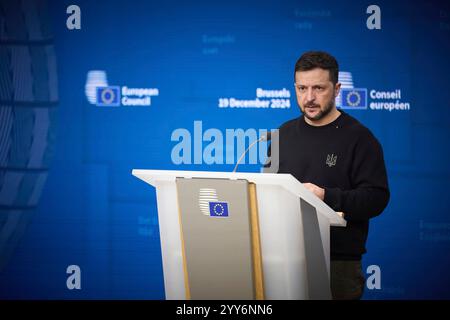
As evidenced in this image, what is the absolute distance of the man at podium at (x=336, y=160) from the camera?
8.22 ft

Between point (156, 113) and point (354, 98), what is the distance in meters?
1.35

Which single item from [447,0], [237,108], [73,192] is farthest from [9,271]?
[447,0]

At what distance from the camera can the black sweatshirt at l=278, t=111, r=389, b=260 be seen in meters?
2.44

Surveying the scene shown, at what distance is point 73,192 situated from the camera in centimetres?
444

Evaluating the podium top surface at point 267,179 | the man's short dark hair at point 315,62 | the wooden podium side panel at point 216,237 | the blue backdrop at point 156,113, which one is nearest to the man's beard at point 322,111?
the man's short dark hair at point 315,62

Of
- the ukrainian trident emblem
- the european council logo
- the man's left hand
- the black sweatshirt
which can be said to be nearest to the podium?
the man's left hand

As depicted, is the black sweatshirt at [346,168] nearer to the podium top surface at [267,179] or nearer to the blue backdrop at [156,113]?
the podium top surface at [267,179]

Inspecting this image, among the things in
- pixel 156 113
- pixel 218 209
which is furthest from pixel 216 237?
pixel 156 113

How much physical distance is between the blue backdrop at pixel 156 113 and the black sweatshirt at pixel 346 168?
5.47 ft

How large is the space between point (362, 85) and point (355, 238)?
6.54 ft

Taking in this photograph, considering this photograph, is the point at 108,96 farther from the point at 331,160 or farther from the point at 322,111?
the point at 331,160

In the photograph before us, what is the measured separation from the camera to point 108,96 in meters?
4.41
